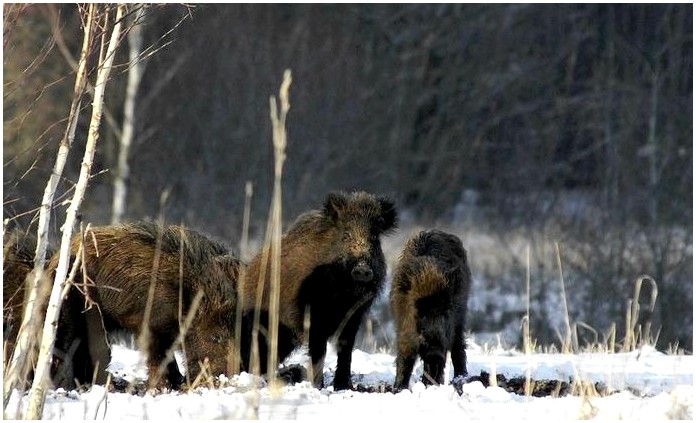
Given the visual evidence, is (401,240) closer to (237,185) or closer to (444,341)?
(237,185)

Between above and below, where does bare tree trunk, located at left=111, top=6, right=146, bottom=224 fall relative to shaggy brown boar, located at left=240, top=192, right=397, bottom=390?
above

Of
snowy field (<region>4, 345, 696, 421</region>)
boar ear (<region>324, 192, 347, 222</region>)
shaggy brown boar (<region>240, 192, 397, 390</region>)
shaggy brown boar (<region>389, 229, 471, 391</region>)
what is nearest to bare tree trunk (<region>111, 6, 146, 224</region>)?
shaggy brown boar (<region>240, 192, 397, 390</region>)

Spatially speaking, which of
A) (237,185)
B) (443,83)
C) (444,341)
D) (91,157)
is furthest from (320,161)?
(91,157)

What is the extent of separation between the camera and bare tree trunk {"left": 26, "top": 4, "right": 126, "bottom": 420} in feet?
19.8

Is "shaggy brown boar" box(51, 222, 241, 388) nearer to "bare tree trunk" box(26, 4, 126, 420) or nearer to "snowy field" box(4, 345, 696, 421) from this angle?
"snowy field" box(4, 345, 696, 421)

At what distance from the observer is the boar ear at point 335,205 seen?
28.8 ft

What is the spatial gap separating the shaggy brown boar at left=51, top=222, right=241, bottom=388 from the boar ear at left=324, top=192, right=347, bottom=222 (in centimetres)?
80

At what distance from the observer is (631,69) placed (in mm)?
26422

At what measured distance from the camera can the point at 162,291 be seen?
8695 mm

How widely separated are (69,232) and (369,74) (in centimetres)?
2041

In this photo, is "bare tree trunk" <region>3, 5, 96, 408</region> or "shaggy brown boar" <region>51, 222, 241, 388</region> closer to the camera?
"bare tree trunk" <region>3, 5, 96, 408</region>

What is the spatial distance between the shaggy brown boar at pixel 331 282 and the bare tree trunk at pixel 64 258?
2475 mm

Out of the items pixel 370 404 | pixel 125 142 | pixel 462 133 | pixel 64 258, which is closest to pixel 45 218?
pixel 64 258

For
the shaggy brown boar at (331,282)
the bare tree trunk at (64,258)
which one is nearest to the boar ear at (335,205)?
the shaggy brown boar at (331,282)
